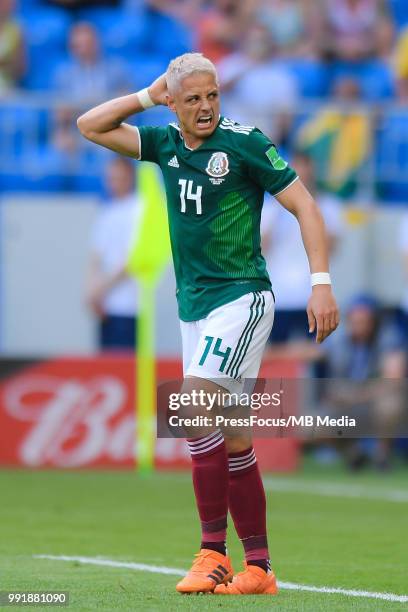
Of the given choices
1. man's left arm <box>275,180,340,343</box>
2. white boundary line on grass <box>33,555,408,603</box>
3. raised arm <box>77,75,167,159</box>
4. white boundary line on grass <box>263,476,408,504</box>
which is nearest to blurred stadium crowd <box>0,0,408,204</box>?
white boundary line on grass <box>263,476,408,504</box>

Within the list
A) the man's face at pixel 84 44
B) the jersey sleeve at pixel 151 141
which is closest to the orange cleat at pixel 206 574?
the jersey sleeve at pixel 151 141

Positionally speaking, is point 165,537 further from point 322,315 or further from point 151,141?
point 322,315

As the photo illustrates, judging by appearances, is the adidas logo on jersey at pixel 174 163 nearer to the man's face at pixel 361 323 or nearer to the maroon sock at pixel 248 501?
the maroon sock at pixel 248 501

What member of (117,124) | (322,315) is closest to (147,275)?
(117,124)

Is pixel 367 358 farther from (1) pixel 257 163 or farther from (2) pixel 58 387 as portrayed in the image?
(1) pixel 257 163

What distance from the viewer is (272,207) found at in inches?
555

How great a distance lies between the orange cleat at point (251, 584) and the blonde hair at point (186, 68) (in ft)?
6.83

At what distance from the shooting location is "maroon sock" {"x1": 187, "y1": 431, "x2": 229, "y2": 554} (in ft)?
21.0

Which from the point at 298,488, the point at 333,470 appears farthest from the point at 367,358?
the point at 298,488

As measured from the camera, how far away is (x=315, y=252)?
629 cm

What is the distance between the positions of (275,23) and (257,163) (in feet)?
36.0

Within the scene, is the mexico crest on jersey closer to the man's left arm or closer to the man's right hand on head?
the man's left arm

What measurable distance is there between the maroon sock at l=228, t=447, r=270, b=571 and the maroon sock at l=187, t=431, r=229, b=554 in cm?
6

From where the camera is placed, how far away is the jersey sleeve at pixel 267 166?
636 cm
